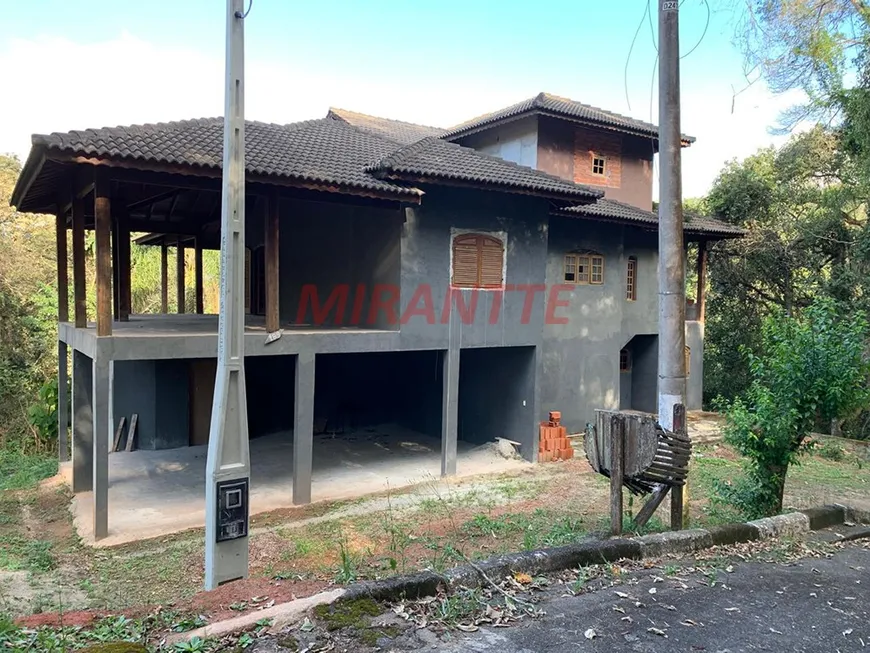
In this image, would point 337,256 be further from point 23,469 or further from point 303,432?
point 23,469

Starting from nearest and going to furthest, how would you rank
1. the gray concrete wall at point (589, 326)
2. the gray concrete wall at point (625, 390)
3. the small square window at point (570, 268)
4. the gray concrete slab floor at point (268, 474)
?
the gray concrete slab floor at point (268, 474)
the gray concrete wall at point (589, 326)
the small square window at point (570, 268)
the gray concrete wall at point (625, 390)

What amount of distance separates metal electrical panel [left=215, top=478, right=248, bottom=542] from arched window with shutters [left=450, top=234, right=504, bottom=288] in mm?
7175

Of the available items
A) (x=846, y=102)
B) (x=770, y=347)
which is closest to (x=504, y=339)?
(x=770, y=347)

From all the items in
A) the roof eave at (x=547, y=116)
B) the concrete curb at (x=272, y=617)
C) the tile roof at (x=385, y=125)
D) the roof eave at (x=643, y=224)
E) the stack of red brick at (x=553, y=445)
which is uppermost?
the tile roof at (x=385, y=125)

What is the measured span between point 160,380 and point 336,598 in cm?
1165

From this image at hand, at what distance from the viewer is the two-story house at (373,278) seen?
9.50 meters

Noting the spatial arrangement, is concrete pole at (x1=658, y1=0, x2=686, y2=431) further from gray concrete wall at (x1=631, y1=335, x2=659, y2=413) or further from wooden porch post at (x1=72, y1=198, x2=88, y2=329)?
gray concrete wall at (x1=631, y1=335, x2=659, y2=413)

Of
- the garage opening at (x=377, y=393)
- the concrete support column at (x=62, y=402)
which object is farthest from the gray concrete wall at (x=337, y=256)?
the concrete support column at (x=62, y=402)

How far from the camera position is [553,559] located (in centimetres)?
484

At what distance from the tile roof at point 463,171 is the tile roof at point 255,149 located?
0.32 m

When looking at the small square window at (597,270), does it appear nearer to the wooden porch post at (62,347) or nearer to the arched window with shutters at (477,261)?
the arched window with shutters at (477,261)

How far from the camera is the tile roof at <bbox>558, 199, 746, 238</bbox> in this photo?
1477 centimetres

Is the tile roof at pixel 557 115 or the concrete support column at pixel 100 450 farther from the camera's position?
the tile roof at pixel 557 115

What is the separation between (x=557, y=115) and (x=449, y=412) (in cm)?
828
